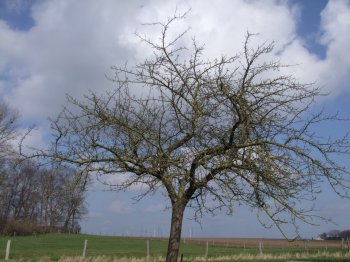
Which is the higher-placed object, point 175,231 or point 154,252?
point 154,252

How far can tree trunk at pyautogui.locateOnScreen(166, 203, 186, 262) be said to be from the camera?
957cm

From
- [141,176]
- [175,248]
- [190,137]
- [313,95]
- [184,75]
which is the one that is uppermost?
[184,75]

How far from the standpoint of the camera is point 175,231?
9641 millimetres

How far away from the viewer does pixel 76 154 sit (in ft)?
32.7

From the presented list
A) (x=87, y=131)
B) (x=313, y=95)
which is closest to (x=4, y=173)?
(x=87, y=131)

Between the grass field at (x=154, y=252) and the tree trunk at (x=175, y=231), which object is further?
the grass field at (x=154, y=252)

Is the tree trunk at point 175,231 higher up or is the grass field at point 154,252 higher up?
the grass field at point 154,252

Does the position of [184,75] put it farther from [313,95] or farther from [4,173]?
[4,173]

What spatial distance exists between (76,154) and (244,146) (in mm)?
3489

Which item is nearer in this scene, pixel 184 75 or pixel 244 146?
pixel 244 146

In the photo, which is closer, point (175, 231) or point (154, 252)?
point (175, 231)

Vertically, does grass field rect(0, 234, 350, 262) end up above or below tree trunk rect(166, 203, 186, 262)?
above

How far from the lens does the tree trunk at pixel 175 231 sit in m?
9.57

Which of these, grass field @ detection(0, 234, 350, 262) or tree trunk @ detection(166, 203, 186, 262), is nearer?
tree trunk @ detection(166, 203, 186, 262)
